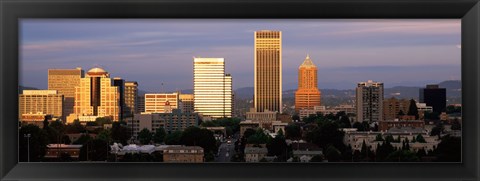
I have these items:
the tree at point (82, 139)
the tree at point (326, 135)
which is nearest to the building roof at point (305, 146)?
the tree at point (326, 135)

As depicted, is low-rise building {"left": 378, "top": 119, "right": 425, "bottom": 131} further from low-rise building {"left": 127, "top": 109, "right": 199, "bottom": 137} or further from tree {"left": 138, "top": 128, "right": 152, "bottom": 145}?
tree {"left": 138, "top": 128, "right": 152, "bottom": 145}

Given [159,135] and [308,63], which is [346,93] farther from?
[159,135]

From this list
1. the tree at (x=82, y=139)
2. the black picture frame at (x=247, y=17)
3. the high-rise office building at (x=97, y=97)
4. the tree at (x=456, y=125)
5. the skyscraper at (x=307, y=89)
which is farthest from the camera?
the skyscraper at (x=307, y=89)

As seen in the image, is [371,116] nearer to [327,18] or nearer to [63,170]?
[327,18]

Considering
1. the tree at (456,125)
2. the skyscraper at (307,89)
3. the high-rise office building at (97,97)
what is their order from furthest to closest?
the skyscraper at (307,89), the high-rise office building at (97,97), the tree at (456,125)

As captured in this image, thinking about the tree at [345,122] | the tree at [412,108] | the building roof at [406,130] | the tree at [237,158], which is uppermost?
the tree at [412,108]

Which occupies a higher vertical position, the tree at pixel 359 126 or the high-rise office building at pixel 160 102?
the high-rise office building at pixel 160 102

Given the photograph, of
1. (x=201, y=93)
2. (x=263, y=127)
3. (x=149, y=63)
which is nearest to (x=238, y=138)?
(x=263, y=127)

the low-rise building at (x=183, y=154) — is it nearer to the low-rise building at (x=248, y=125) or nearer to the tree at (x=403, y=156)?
the low-rise building at (x=248, y=125)

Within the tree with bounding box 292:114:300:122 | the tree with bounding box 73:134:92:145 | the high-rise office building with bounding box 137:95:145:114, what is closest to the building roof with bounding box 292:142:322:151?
the tree with bounding box 292:114:300:122
